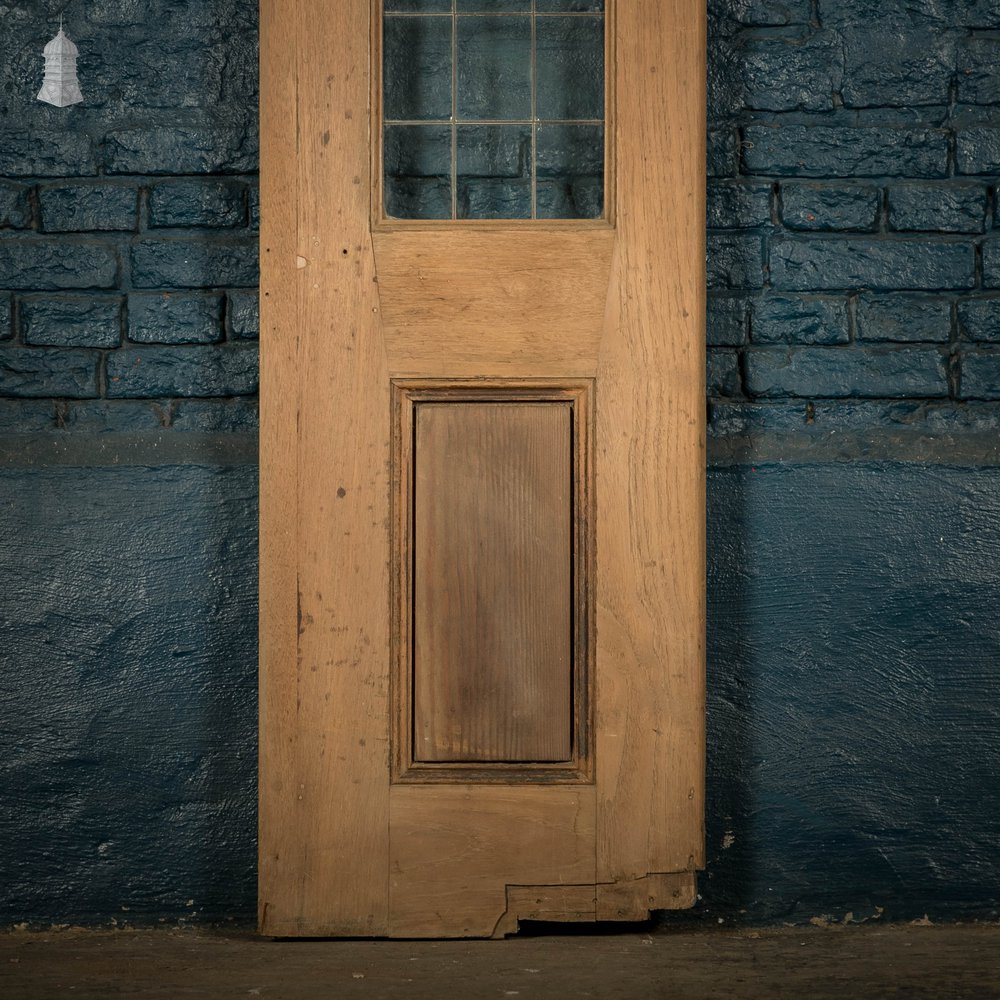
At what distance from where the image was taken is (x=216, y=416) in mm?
2039

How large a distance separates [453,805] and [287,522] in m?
0.55

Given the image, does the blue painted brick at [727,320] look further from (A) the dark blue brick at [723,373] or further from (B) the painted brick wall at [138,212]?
(B) the painted brick wall at [138,212]

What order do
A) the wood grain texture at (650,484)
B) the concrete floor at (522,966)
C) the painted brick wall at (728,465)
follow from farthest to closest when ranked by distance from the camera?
the painted brick wall at (728,465)
the wood grain texture at (650,484)
the concrete floor at (522,966)

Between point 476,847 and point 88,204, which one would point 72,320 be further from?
point 476,847

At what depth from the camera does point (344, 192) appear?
1.84m

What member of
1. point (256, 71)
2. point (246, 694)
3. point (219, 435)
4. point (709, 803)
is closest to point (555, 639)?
point (709, 803)

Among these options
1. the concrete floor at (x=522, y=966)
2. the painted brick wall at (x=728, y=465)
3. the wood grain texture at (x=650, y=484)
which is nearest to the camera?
the concrete floor at (x=522, y=966)

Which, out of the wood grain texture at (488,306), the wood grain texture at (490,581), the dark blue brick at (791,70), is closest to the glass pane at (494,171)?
the wood grain texture at (488,306)

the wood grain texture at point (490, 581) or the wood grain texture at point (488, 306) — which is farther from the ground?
the wood grain texture at point (488, 306)

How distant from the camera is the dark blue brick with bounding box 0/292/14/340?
6.70 ft

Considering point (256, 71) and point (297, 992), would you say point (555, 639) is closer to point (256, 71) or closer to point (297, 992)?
point (297, 992)

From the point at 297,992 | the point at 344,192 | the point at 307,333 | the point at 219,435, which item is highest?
the point at 344,192

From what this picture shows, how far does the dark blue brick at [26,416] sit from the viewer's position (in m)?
2.04

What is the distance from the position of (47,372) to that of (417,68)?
87 centimetres
